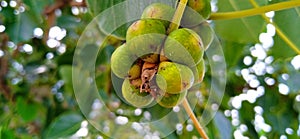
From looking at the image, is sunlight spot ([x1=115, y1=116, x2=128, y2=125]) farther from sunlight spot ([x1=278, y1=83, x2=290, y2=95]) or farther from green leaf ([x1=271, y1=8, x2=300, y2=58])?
green leaf ([x1=271, y1=8, x2=300, y2=58])

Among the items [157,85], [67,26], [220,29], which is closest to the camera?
[157,85]

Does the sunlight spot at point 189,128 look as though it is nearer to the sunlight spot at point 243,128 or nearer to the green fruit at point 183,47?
the sunlight spot at point 243,128

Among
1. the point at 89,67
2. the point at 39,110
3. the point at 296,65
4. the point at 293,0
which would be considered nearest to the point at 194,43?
the point at 293,0

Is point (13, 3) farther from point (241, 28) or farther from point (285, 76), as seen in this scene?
point (285, 76)

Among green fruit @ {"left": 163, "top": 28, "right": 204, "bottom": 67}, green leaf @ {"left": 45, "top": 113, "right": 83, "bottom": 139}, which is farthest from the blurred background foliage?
green fruit @ {"left": 163, "top": 28, "right": 204, "bottom": 67}

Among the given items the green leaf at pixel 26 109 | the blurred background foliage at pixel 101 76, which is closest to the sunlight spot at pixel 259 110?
the blurred background foliage at pixel 101 76

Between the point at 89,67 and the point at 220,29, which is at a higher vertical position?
the point at 220,29

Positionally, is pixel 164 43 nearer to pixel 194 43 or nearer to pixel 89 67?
pixel 194 43
